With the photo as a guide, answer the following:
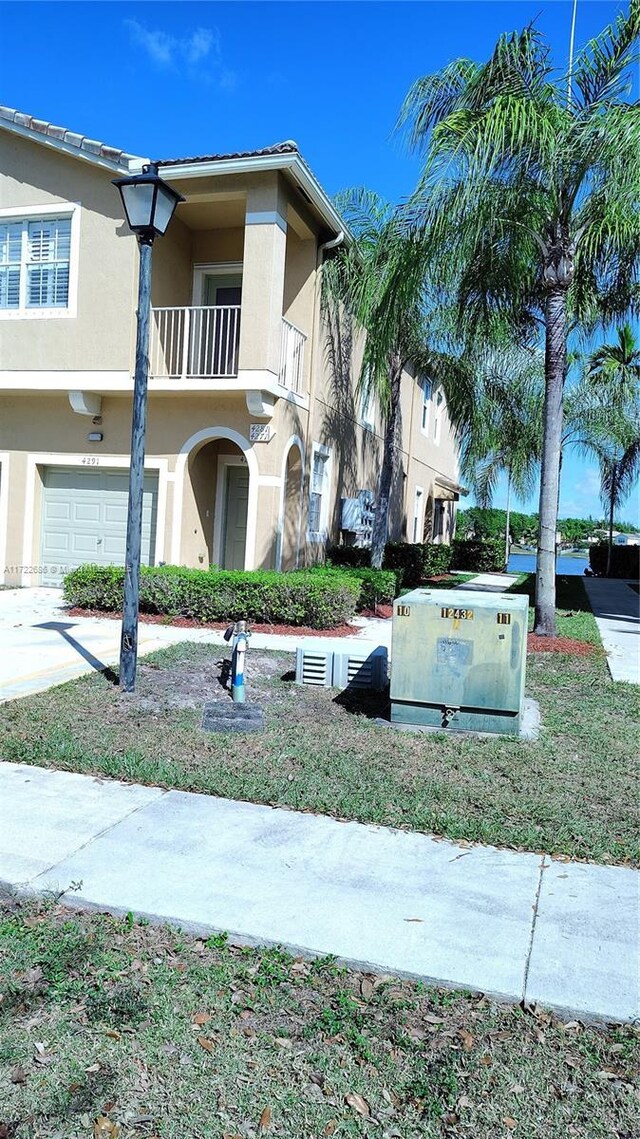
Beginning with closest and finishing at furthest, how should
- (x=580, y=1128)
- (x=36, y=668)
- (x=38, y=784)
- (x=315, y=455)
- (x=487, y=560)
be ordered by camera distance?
(x=580, y=1128), (x=38, y=784), (x=36, y=668), (x=315, y=455), (x=487, y=560)

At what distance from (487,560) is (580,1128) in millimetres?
28735

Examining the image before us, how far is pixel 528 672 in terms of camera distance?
358 inches

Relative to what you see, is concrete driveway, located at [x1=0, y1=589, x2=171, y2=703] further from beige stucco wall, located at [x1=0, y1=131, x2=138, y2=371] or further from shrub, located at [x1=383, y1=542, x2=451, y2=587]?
shrub, located at [x1=383, y1=542, x2=451, y2=587]

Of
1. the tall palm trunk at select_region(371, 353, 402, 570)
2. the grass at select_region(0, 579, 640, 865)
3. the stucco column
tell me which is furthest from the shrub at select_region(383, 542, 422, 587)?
the grass at select_region(0, 579, 640, 865)

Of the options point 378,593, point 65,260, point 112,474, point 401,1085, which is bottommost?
point 401,1085

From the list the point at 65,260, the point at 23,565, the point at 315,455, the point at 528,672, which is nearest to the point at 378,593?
the point at 315,455

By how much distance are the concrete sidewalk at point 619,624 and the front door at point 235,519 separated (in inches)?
261

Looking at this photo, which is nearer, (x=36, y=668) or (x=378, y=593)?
(x=36, y=668)

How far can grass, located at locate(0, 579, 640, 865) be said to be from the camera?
15.4 feet

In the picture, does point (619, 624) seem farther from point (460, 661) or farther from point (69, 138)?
point (69, 138)

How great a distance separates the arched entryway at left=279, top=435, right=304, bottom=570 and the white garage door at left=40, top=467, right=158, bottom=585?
7.70 ft

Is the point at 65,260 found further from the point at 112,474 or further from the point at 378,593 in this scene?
the point at 378,593

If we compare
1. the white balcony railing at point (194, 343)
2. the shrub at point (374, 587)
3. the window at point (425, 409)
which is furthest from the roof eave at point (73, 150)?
the window at point (425, 409)

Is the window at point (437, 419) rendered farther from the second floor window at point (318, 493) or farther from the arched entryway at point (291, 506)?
the arched entryway at point (291, 506)
